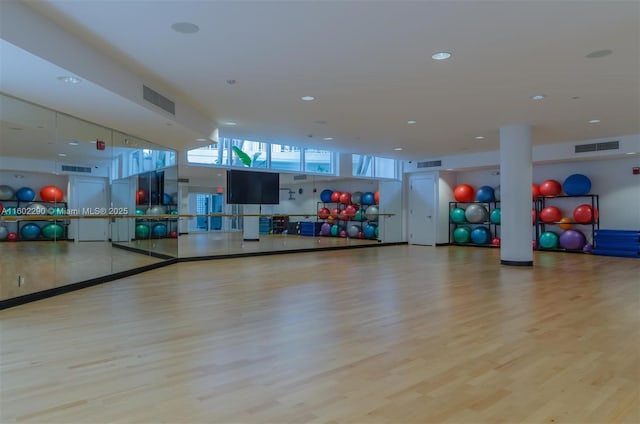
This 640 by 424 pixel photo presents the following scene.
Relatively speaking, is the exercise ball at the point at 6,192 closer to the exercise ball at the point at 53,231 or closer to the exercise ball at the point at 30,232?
the exercise ball at the point at 30,232

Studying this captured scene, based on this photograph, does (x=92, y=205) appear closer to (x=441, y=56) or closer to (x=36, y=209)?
(x=36, y=209)

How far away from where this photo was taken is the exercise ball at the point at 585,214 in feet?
36.4

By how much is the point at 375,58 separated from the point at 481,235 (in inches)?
388

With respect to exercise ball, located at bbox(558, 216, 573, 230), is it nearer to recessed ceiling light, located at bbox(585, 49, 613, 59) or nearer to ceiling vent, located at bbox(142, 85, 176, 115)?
recessed ceiling light, located at bbox(585, 49, 613, 59)

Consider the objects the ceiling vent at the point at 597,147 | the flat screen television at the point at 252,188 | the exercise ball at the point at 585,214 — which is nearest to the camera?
the ceiling vent at the point at 597,147

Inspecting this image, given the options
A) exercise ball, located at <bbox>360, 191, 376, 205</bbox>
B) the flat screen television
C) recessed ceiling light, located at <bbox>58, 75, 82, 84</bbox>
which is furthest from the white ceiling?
exercise ball, located at <bbox>360, 191, 376, 205</bbox>

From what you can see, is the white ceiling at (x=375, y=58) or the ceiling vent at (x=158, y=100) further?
the ceiling vent at (x=158, y=100)

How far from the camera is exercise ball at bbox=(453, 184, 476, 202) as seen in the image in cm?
1403

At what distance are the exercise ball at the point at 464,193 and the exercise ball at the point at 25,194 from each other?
1200 centimetres

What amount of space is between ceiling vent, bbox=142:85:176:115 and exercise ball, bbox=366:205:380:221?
361 inches

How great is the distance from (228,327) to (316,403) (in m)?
1.86

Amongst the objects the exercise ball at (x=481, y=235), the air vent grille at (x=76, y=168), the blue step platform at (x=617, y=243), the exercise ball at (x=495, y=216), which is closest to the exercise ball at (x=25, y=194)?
the air vent grille at (x=76, y=168)

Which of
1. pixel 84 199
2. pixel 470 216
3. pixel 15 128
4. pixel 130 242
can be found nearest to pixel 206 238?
pixel 130 242

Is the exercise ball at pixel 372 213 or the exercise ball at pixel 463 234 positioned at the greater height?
the exercise ball at pixel 372 213
